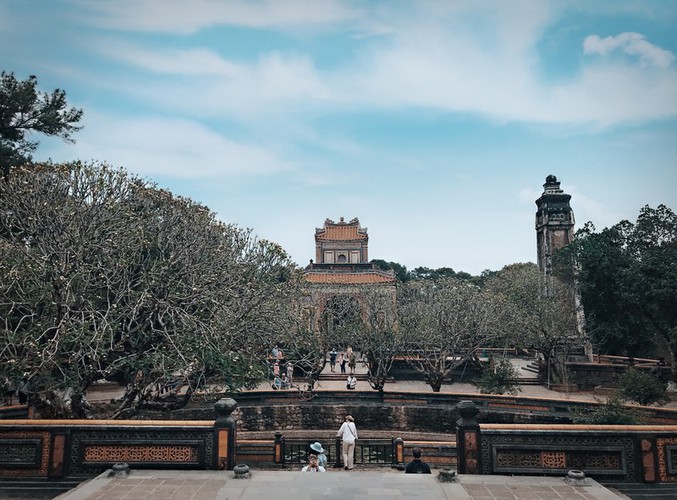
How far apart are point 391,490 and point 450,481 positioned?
100 centimetres

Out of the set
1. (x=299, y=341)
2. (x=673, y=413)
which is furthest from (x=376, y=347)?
(x=673, y=413)

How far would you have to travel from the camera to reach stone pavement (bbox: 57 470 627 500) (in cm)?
650

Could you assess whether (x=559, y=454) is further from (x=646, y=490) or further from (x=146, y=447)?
(x=146, y=447)

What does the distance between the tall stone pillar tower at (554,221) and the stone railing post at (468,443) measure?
24.0 meters

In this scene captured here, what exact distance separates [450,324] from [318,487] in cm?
1579

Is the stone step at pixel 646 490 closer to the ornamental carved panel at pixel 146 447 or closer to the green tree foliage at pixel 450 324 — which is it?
the ornamental carved panel at pixel 146 447

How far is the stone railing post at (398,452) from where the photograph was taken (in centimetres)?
1262

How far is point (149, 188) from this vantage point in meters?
15.4

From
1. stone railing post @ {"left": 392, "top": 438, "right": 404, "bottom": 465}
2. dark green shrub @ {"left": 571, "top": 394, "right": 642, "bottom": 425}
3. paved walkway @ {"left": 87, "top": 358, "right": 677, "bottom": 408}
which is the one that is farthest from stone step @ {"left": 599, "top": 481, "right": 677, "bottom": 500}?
paved walkway @ {"left": 87, "top": 358, "right": 677, "bottom": 408}

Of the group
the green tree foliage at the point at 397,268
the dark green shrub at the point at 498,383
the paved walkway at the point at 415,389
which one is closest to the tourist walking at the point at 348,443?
the paved walkway at the point at 415,389

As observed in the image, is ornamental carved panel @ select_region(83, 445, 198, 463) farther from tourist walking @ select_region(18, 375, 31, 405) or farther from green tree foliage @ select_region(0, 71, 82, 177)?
green tree foliage @ select_region(0, 71, 82, 177)

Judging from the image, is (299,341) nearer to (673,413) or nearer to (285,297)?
(285,297)

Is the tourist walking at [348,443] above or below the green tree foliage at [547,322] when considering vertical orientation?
below

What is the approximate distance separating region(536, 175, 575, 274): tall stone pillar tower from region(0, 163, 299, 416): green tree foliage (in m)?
20.9
